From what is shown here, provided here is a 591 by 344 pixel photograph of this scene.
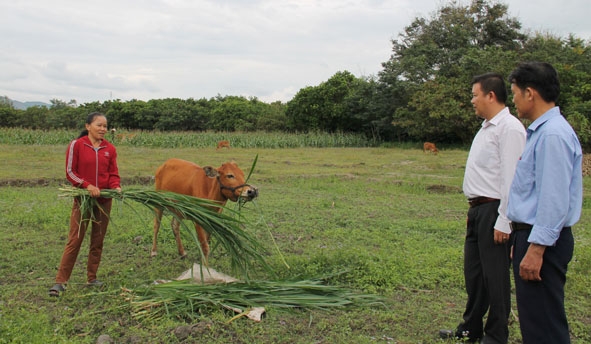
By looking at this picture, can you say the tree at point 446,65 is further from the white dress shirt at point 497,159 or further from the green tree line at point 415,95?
the white dress shirt at point 497,159

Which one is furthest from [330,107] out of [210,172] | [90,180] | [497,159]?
[497,159]

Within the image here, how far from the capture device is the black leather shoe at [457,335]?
3.77 m

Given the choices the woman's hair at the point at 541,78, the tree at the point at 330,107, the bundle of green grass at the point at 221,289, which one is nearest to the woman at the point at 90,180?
the bundle of green grass at the point at 221,289

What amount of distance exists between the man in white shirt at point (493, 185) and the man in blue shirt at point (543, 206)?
1.97 feet

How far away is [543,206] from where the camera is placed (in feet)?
8.26

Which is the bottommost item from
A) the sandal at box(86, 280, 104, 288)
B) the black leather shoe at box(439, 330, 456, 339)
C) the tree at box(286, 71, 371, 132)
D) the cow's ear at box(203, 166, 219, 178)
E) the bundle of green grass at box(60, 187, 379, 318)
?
the sandal at box(86, 280, 104, 288)

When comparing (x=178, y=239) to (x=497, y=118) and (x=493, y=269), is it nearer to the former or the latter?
(x=493, y=269)

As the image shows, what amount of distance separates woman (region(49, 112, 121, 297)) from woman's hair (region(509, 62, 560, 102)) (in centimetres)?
370

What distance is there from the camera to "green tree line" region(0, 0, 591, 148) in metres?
28.6

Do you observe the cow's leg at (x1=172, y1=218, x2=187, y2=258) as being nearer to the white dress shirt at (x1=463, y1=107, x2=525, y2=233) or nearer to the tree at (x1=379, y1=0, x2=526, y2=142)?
the white dress shirt at (x1=463, y1=107, x2=525, y2=233)

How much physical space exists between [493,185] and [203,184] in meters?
3.58

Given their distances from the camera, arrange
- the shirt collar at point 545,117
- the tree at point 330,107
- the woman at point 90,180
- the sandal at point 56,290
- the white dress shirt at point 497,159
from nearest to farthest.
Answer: the shirt collar at point 545,117
the white dress shirt at point 497,159
the sandal at point 56,290
the woman at point 90,180
the tree at point 330,107

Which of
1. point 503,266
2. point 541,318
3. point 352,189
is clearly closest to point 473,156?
point 503,266

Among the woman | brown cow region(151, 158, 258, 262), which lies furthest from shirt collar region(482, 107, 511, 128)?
the woman
